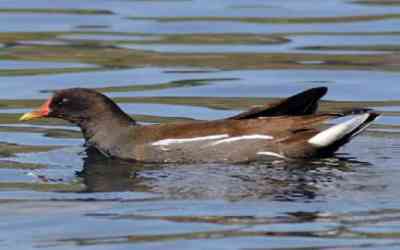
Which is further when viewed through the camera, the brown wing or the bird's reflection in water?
the brown wing

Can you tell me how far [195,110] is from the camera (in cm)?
1549

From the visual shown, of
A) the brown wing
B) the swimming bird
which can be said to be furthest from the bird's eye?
the brown wing

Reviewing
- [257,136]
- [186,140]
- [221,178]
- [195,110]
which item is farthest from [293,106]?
[195,110]

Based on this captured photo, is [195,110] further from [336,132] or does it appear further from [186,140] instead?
[336,132]

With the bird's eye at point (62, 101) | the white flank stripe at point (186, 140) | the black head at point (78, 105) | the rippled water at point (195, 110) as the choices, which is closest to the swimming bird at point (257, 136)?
the white flank stripe at point (186, 140)

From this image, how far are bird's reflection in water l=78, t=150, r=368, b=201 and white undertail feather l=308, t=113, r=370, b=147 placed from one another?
155 mm

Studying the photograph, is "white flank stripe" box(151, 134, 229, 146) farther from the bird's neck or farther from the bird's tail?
the bird's tail

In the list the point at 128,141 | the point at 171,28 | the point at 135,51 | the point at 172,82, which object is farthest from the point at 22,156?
the point at 171,28

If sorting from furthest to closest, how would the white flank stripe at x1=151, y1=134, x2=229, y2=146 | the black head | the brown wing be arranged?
the black head < the brown wing < the white flank stripe at x1=151, y1=134, x2=229, y2=146

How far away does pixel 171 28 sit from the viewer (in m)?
19.5

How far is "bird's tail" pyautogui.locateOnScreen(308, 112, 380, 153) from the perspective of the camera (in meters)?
13.0

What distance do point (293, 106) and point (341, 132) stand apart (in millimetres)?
443

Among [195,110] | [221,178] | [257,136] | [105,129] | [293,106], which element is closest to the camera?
[221,178]

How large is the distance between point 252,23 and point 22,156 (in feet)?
22.3
